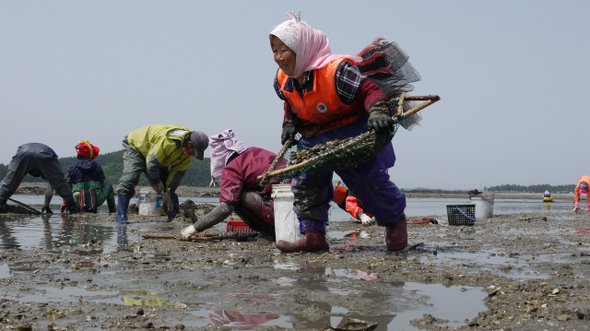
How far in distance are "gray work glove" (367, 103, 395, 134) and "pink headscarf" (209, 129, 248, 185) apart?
2421 mm

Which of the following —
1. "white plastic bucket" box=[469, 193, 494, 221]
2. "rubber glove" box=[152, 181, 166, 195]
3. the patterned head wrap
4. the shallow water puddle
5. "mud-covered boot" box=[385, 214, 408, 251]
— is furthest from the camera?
the patterned head wrap

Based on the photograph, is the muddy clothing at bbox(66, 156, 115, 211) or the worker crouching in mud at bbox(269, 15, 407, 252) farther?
the muddy clothing at bbox(66, 156, 115, 211)

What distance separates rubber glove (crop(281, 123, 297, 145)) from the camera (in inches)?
198

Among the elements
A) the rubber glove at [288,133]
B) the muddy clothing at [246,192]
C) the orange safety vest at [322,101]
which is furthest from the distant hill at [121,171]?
the orange safety vest at [322,101]

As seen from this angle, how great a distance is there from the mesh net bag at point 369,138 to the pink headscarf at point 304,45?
0.58 metres

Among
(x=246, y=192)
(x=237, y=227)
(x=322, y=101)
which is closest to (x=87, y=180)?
(x=237, y=227)

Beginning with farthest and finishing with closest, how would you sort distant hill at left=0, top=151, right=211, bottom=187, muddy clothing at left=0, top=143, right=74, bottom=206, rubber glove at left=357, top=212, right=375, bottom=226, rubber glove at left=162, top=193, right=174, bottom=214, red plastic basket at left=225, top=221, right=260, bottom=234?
distant hill at left=0, top=151, right=211, bottom=187, muddy clothing at left=0, top=143, right=74, bottom=206, rubber glove at left=162, top=193, right=174, bottom=214, rubber glove at left=357, top=212, right=375, bottom=226, red plastic basket at left=225, top=221, right=260, bottom=234

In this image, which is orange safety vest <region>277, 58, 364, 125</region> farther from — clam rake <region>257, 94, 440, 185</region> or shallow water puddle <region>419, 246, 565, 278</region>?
shallow water puddle <region>419, 246, 565, 278</region>

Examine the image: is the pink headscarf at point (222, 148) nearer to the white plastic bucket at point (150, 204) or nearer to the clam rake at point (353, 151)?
the clam rake at point (353, 151)

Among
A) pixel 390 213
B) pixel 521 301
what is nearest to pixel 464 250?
pixel 390 213

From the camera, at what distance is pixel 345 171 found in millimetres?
4848

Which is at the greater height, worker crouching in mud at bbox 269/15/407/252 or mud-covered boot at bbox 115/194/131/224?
worker crouching in mud at bbox 269/15/407/252

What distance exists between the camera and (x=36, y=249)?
520 centimetres

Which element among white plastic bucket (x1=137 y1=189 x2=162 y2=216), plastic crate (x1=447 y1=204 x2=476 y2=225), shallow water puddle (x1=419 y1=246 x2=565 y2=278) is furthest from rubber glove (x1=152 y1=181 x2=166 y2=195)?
shallow water puddle (x1=419 y1=246 x2=565 y2=278)
